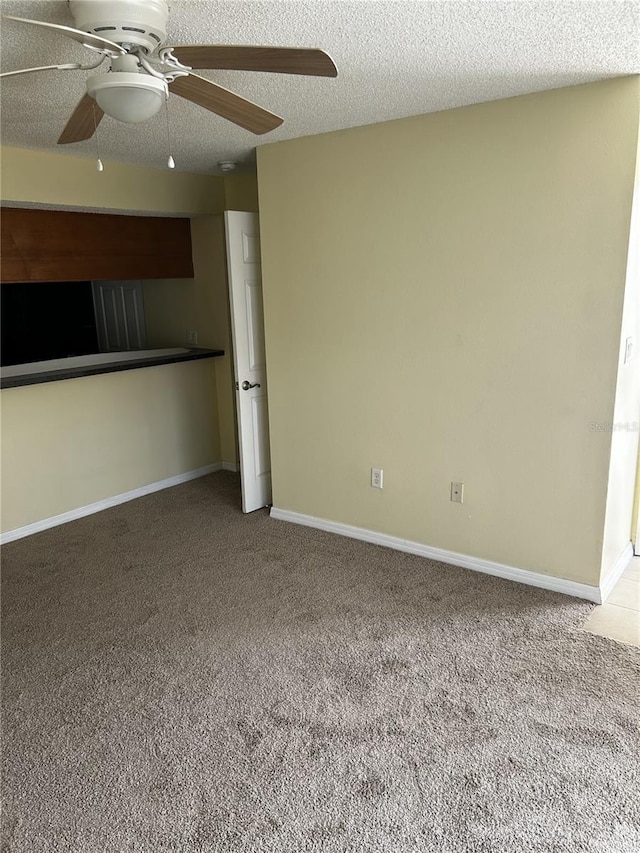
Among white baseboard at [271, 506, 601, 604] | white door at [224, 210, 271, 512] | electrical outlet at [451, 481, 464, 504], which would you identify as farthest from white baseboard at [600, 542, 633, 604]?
white door at [224, 210, 271, 512]

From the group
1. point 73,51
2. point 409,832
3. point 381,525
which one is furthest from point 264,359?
point 409,832

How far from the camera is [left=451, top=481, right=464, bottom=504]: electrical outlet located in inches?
Answer: 135

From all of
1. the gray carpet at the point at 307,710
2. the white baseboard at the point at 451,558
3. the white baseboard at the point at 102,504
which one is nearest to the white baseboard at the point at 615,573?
the white baseboard at the point at 451,558

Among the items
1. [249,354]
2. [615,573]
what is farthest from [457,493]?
[249,354]

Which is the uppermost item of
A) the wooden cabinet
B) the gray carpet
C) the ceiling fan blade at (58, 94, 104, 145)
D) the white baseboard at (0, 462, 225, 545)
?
the ceiling fan blade at (58, 94, 104, 145)

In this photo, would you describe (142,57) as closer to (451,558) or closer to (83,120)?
(83,120)

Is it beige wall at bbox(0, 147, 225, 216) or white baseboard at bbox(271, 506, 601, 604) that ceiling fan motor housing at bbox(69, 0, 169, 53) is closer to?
beige wall at bbox(0, 147, 225, 216)

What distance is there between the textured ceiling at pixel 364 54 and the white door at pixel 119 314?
1.89 meters

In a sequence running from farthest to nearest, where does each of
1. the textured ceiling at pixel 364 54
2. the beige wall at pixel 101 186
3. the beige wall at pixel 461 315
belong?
the beige wall at pixel 101 186 → the beige wall at pixel 461 315 → the textured ceiling at pixel 364 54

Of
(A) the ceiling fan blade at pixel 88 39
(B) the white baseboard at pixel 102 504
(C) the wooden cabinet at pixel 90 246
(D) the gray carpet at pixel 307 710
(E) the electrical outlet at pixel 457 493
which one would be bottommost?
(D) the gray carpet at pixel 307 710

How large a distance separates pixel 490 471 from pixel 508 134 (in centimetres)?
159

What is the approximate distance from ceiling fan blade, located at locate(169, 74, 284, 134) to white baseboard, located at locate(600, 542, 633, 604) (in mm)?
2530

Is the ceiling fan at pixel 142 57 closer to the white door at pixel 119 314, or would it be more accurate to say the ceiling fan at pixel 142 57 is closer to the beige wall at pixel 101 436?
the beige wall at pixel 101 436

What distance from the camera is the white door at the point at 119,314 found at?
516 centimetres
